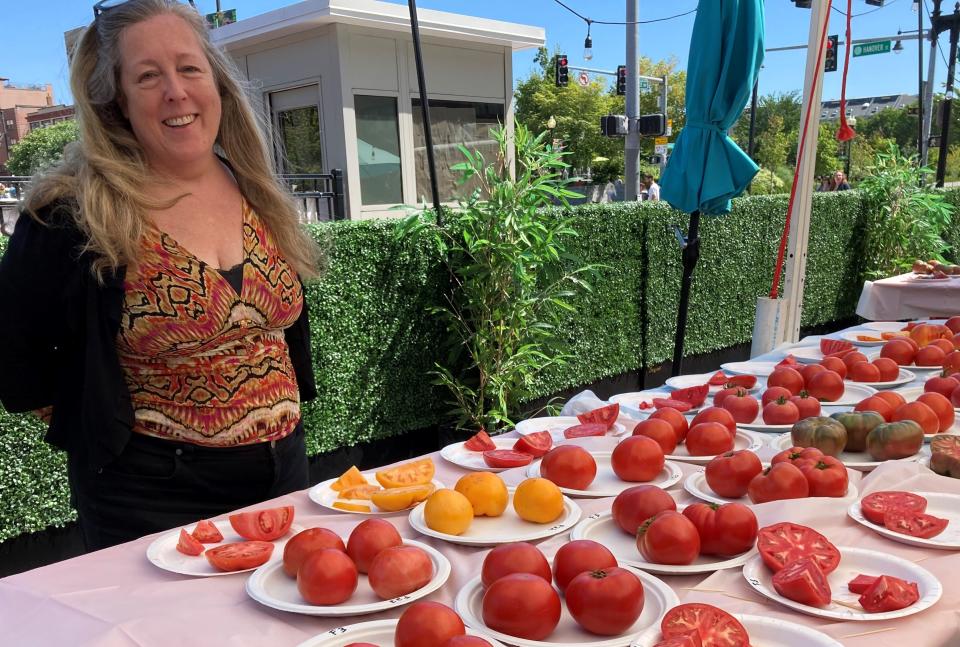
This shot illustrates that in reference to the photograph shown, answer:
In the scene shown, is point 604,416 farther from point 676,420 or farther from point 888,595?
point 888,595

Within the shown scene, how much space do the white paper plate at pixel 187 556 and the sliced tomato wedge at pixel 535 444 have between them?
0.72m

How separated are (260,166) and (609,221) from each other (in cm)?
475

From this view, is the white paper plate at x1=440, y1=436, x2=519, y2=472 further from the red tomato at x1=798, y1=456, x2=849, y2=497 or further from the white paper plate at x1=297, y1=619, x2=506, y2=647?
the white paper plate at x1=297, y1=619, x2=506, y2=647

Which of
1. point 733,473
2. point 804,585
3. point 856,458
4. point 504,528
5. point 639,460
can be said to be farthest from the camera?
point 856,458

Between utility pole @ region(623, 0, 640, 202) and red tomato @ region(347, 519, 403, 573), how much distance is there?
13926mm

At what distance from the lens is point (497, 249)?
488 cm

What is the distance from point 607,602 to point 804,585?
0.37 metres

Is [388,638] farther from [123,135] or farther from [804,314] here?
[804,314]

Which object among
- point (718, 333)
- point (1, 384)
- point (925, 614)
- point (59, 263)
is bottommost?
point (718, 333)

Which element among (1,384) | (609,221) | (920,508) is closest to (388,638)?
(920,508)

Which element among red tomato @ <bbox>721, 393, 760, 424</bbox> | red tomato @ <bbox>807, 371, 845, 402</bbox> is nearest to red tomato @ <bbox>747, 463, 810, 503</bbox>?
red tomato @ <bbox>721, 393, 760, 424</bbox>

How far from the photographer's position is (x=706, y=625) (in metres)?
1.04

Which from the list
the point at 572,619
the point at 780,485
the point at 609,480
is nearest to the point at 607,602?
the point at 572,619

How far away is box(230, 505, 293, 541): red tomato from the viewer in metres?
1.54
